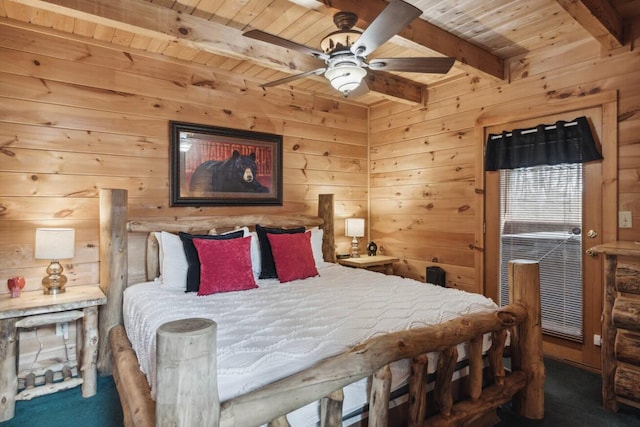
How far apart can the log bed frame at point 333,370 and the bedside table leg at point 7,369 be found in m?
0.53

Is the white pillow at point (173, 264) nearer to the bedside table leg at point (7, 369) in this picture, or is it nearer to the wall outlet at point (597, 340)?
the bedside table leg at point (7, 369)

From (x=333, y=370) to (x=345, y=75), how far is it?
1671 mm

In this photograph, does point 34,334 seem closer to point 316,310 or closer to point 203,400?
point 316,310

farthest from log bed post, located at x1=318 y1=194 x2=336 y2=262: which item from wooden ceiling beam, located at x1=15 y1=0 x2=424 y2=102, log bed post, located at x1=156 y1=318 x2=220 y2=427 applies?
log bed post, located at x1=156 y1=318 x2=220 y2=427

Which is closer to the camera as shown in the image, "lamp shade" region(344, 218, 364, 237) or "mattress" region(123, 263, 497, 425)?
"mattress" region(123, 263, 497, 425)

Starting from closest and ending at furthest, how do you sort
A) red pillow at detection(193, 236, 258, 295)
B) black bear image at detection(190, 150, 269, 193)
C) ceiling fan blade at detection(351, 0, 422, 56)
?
ceiling fan blade at detection(351, 0, 422, 56) < red pillow at detection(193, 236, 258, 295) < black bear image at detection(190, 150, 269, 193)

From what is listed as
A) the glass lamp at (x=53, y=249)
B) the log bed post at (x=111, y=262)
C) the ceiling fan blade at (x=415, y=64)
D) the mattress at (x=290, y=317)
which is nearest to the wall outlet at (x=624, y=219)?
the mattress at (x=290, y=317)

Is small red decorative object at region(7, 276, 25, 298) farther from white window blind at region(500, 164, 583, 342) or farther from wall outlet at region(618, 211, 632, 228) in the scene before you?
wall outlet at region(618, 211, 632, 228)

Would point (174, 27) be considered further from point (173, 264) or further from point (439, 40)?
point (439, 40)

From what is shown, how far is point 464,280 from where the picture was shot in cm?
361

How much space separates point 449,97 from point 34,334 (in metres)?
4.19

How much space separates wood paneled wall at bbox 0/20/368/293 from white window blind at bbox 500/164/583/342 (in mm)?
2335

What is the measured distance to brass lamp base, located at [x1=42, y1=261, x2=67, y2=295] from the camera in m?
2.56

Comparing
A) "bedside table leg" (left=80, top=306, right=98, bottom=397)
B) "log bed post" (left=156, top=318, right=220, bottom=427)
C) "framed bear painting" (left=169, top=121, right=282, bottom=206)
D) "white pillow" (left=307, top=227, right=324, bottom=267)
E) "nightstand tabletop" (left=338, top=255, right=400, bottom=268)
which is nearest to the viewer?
Answer: "log bed post" (left=156, top=318, right=220, bottom=427)
